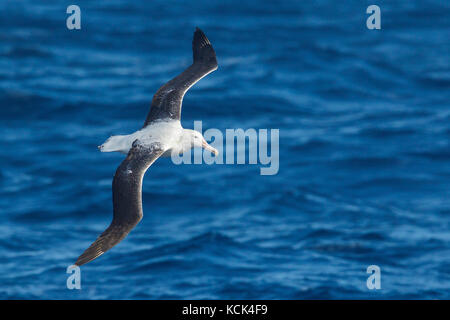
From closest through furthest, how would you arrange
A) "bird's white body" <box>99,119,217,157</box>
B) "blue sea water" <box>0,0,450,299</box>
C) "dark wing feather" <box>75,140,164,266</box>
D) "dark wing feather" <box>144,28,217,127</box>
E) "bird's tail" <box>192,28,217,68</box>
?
"dark wing feather" <box>75,140,164,266</box>, "bird's white body" <box>99,119,217,157</box>, "dark wing feather" <box>144,28,217,127</box>, "bird's tail" <box>192,28,217,68</box>, "blue sea water" <box>0,0,450,299</box>

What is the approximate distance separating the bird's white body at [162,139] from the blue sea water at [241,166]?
159 inches

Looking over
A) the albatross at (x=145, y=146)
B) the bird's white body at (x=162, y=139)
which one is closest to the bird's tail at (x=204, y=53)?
the albatross at (x=145, y=146)

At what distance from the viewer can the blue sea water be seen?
18.4 metres

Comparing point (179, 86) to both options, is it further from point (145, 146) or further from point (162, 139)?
point (145, 146)

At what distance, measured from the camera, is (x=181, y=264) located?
18.5m

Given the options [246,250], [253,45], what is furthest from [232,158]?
[253,45]

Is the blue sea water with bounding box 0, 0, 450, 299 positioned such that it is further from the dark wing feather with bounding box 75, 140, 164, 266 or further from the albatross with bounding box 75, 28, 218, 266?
the dark wing feather with bounding box 75, 140, 164, 266

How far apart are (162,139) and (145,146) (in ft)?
1.31

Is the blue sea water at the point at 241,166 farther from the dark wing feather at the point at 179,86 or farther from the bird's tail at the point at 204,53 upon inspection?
the bird's tail at the point at 204,53

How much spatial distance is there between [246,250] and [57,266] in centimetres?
403

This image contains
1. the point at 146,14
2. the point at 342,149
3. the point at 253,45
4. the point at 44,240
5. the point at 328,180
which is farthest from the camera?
the point at 146,14

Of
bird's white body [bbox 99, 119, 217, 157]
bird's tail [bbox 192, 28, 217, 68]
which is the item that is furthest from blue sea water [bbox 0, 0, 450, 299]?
bird's tail [bbox 192, 28, 217, 68]

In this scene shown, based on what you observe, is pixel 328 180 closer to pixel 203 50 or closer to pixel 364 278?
pixel 364 278

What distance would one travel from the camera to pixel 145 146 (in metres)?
13.7
